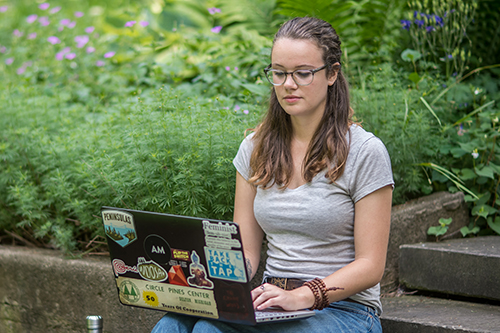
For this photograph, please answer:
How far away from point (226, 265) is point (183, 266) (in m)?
0.16

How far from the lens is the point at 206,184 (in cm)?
240

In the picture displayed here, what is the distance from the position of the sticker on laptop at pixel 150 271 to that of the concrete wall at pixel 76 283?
0.89 m

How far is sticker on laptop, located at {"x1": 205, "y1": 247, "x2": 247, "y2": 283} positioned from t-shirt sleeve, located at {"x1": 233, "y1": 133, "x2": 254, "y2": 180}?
2.09 feet

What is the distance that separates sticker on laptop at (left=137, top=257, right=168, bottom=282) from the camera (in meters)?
1.56

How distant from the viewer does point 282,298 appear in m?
1.55

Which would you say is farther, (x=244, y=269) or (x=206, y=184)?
(x=206, y=184)

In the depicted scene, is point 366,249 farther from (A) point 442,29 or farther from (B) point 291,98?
(A) point 442,29

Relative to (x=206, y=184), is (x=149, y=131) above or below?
above

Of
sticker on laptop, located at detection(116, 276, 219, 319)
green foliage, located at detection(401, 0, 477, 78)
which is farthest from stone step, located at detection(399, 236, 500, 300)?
sticker on laptop, located at detection(116, 276, 219, 319)

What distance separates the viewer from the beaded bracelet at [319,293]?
1.63 meters

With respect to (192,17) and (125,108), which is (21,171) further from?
(192,17)

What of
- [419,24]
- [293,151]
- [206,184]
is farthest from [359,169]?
[419,24]

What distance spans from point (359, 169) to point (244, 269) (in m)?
0.60

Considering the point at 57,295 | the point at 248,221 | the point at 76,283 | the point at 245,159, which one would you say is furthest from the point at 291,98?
the point at 57,295
